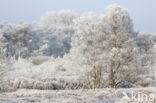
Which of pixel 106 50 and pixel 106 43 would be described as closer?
pixel 106 43

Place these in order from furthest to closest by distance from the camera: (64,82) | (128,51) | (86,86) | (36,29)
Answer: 1. (36,29)
2. (64,82)
3. (86,86)
4. (128,51)

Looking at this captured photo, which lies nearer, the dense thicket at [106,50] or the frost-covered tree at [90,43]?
the dense thicket at [106,50]

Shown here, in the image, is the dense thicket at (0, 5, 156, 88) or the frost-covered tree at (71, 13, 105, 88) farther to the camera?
the frost-covered tree at (71, 13, 105, 88)

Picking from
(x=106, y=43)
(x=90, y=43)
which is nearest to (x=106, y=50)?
(x=106, y=43)

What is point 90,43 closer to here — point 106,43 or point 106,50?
point 106,43

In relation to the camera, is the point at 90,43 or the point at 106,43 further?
the point at 90,43

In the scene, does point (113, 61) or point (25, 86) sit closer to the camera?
point (113, 61)

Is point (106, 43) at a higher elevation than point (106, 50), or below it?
higher

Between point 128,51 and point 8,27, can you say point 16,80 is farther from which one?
point 8,27

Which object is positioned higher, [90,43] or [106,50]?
[90,43]

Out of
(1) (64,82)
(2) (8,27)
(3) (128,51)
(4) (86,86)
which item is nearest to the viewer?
(3) (128,51)

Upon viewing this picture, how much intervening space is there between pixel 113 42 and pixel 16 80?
8.15 m

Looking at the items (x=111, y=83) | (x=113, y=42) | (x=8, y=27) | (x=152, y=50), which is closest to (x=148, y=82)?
(x=111, y=83)

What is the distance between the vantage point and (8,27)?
5162cm
